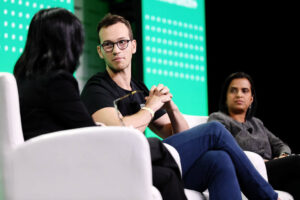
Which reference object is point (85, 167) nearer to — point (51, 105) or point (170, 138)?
point (51, 105)

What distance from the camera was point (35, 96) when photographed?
1668 mm

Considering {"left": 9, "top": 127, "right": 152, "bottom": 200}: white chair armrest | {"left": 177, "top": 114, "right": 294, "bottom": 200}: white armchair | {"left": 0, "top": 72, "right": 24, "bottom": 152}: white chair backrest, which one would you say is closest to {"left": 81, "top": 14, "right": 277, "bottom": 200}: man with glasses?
{"left": 177, "top": 114, "right": 294, "bottom": 200}: white armchair

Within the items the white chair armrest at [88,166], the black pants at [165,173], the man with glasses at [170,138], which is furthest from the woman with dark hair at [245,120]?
the white chair armrest at [88,166]

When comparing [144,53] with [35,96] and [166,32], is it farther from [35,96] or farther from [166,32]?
[35,96]

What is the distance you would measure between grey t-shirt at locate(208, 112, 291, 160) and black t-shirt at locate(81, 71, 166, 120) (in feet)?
2.47

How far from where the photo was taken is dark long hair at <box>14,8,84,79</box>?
1.75 meters

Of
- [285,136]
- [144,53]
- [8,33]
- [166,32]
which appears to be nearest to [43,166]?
[8,33]

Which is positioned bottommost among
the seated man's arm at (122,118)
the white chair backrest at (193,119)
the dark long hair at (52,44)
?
the white chair backrest at (193,119)

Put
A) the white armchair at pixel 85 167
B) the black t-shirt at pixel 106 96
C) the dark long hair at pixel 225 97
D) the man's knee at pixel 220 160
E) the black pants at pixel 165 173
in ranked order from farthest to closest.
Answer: the dark long hair at pixel 225 97
the black t-shirt at pixel 106 96
the man's knee at pixel 220 160
the black pants at pixel 165 173
the white armchair at pixel 85 167

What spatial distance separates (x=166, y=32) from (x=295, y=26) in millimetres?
1363

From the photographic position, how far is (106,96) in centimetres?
248

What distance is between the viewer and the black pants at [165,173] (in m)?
1.80

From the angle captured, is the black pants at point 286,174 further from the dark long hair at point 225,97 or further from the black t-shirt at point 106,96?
the black t-shirt at point 106,96

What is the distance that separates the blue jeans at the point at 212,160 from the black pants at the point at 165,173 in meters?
0.34
